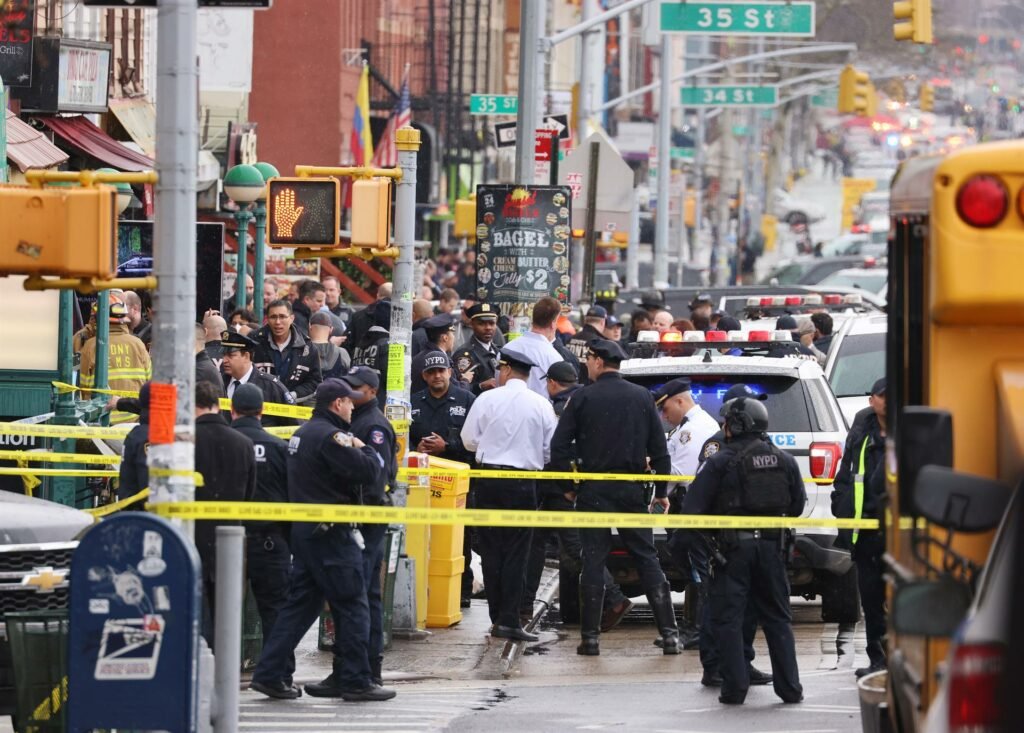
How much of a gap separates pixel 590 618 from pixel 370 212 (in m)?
2.82

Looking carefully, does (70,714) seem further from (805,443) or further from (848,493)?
(805,443)

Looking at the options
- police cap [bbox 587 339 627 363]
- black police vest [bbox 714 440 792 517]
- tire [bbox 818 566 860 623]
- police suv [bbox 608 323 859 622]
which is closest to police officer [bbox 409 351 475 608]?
police suv [bbox 608 323 859 622]

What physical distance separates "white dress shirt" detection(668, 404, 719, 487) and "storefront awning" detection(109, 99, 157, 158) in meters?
16.0

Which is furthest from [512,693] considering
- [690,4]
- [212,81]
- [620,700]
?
[212,81]

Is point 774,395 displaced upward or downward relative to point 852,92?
downward

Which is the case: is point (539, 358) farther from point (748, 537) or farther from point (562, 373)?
point (748, 537)

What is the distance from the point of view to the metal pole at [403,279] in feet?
42.1

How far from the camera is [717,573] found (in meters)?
10.9

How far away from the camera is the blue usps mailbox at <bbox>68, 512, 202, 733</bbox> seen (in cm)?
764

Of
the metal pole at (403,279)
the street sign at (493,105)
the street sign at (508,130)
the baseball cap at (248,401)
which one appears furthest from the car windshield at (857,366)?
the street sign at (493,105)

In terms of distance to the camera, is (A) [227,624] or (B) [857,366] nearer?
(A) [227,624]

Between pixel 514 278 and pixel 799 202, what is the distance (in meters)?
86.1

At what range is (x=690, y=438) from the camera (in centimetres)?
1308

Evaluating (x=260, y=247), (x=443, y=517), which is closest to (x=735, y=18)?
(x=260, y=247)
